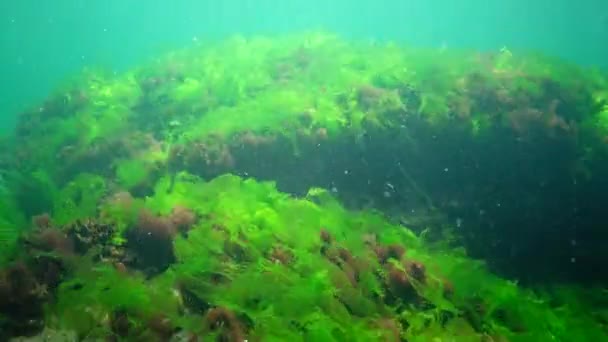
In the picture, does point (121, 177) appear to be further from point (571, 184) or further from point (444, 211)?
point (571, 184)

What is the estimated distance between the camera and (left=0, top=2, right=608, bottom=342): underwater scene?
378cm

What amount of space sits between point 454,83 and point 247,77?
5.57 metres

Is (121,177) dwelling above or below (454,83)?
below

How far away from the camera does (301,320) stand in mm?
3533

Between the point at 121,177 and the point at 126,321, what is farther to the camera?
the point at 121,177

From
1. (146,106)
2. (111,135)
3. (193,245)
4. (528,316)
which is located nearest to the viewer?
(528,316)

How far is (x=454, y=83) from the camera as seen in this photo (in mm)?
8492

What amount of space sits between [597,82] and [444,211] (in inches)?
195

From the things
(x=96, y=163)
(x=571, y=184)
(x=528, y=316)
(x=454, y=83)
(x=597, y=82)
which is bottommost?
(x=96, y=163)

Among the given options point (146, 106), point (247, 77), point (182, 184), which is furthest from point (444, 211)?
point (146, 106)

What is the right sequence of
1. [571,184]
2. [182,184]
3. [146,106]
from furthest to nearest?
[146,106], [571,184], [182,184]

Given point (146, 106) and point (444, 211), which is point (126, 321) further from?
point (146, 106)

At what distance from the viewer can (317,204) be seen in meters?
6.44

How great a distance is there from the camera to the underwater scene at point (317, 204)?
3777mm
